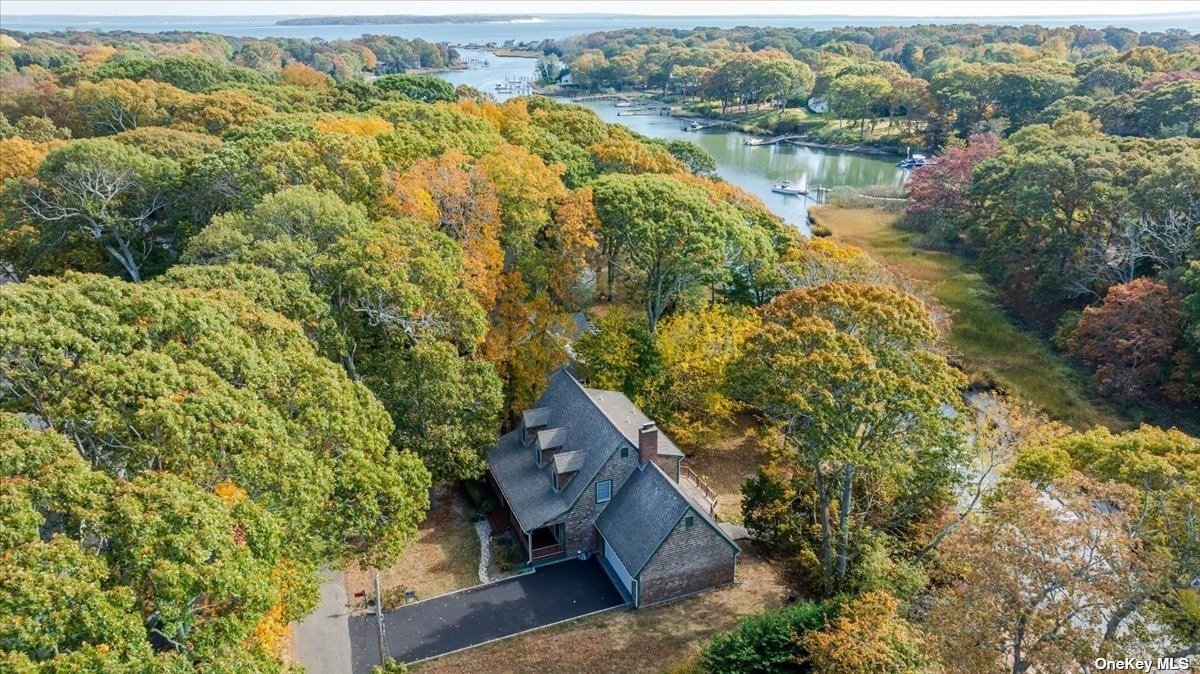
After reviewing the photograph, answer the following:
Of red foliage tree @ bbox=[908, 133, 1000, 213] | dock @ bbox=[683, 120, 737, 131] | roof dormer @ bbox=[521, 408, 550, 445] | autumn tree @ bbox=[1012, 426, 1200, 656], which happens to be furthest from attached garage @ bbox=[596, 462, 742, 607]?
dock @ bbox=[683, 120, 737, 131]

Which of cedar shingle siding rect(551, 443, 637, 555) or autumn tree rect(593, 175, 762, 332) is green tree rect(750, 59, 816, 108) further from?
cedar shingle siding rect(551, 443, 637, 555)

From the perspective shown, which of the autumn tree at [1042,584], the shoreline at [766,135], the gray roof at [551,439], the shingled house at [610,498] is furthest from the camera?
the shoreline at [766,135]

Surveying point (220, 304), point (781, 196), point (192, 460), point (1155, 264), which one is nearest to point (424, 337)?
point (220, 304)

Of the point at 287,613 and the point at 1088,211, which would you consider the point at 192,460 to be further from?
the point at 1088,211

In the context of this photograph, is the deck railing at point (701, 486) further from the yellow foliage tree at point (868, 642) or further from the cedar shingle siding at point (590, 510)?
the yellow foliage tree at point (868, 642)

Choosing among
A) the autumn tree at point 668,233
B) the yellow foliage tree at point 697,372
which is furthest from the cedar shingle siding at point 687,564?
the autumn tree at point 668,233

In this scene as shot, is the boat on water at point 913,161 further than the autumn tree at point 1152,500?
Yes
